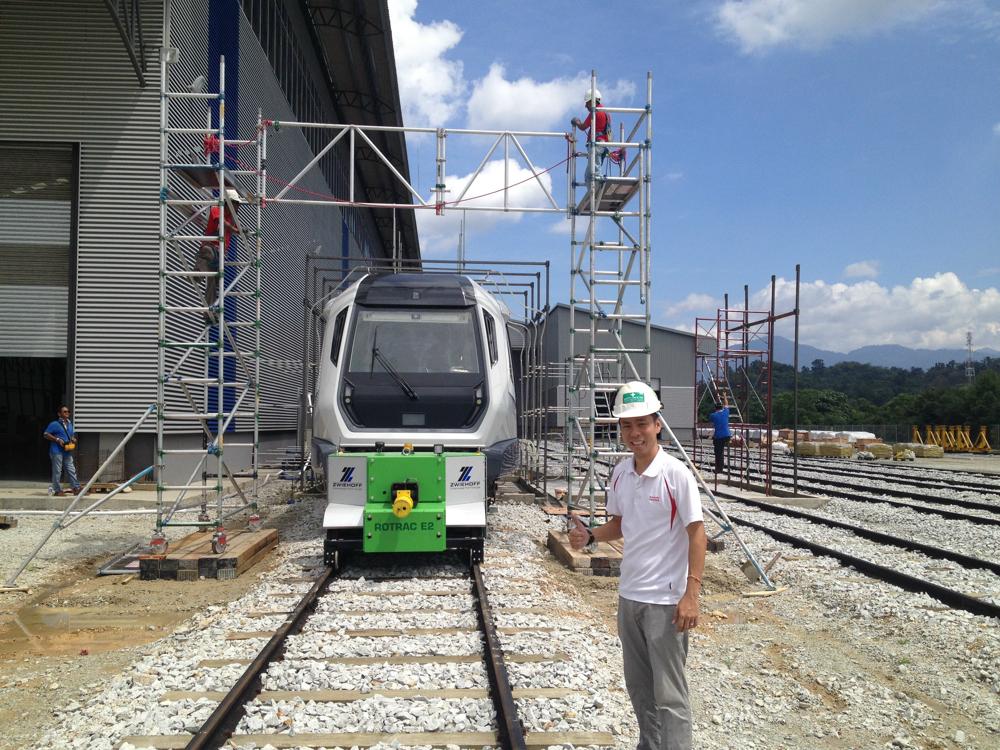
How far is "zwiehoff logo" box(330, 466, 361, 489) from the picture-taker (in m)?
8.29

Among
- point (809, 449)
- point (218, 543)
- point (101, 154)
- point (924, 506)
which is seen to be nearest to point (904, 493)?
point (924, 506)

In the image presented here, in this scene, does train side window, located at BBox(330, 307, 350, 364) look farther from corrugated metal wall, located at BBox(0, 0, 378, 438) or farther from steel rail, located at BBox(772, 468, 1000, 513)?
steel rail, located at BBox(772, 468, 1000, 513)

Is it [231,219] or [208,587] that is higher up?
[231,219]

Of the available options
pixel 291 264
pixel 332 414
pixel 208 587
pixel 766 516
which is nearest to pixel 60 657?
pixel 208 587

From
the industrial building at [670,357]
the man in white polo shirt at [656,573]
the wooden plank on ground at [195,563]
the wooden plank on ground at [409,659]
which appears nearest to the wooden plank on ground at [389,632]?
the wooden plank on ground at [409,659]

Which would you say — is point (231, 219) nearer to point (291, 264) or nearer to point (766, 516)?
point (766, 516)

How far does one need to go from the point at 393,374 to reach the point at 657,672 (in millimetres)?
6351

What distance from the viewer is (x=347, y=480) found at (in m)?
8.30

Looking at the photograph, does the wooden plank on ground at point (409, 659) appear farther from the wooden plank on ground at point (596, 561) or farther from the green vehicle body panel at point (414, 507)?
the wooden plank on ground at point (596, 561)

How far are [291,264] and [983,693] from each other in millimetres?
22645

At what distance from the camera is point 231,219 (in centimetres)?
957

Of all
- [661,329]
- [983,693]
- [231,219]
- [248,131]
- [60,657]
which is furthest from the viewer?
[661,329]

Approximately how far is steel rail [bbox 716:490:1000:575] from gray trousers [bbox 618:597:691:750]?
Result: 7.10 metres

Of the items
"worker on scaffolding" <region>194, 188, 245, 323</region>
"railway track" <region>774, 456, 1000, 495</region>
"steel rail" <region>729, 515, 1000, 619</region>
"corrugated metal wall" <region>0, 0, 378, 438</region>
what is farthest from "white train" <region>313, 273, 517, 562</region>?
"railway track" <region>774, 456, 1000, 495</region>
